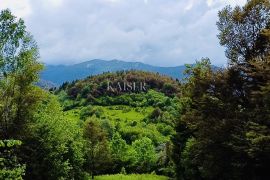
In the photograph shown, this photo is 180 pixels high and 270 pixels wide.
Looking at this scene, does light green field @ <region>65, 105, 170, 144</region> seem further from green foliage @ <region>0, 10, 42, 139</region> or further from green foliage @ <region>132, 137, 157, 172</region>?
green foliage @ <region>0, 10, 42, 139</region>

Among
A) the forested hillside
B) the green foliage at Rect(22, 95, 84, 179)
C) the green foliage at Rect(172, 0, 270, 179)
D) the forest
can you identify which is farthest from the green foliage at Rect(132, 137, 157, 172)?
the green foliage at Rect(172, 0, 270, 179)

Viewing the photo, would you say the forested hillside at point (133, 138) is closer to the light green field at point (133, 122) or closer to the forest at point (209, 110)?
the light green field at point (133, 122)

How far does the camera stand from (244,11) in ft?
115

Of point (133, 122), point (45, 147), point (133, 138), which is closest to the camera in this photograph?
point (45, 147)

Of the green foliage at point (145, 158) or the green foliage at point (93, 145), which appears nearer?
the green foliage at point (93, 145)

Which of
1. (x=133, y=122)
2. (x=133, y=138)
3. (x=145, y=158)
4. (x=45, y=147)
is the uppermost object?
(x=133, y=122)

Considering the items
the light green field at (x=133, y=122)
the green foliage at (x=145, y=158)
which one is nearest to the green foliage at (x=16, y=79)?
the green foliage at (x=145, y=158)

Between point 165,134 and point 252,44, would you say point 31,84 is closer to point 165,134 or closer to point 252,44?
point 252,44

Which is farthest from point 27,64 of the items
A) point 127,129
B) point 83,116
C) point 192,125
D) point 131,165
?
point 83,116

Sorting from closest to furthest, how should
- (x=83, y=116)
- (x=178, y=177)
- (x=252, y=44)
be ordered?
(x=252, y=44)
(x=178, y=177)
(x=83, y=116)

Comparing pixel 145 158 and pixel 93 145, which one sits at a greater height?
pixel 93 145

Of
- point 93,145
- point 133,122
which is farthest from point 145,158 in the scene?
point 133,122

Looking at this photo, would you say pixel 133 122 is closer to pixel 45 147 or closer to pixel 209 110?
pixel 45 147

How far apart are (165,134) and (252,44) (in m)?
124
